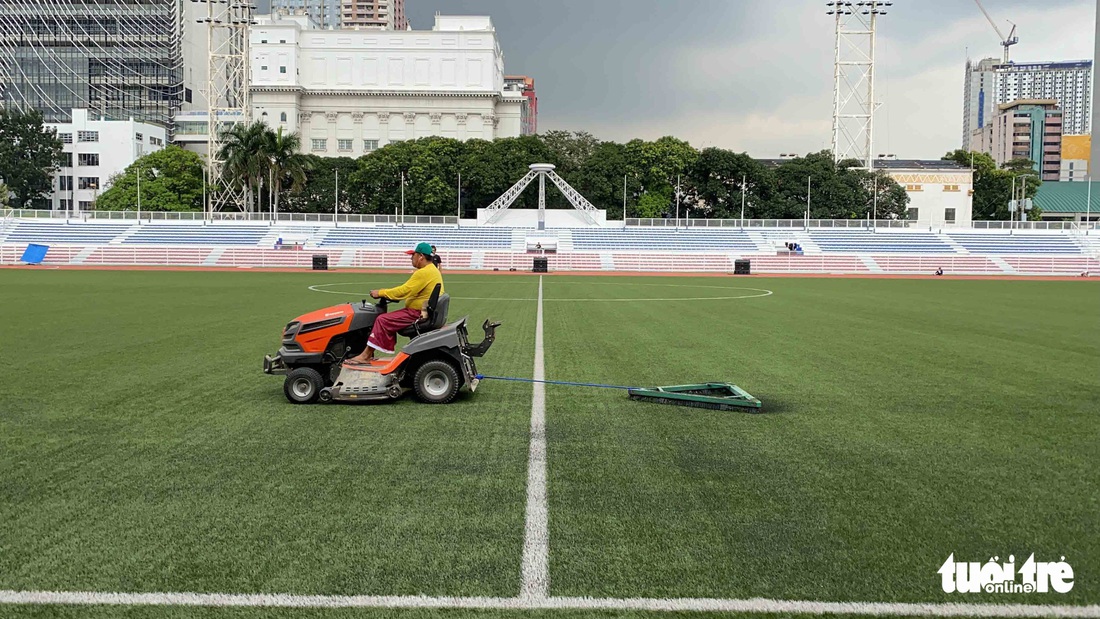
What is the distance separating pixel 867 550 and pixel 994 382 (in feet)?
21.0

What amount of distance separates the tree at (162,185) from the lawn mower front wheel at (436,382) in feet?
256

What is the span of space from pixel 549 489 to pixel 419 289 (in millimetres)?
3564

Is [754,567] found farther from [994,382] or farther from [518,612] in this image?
[994,382]

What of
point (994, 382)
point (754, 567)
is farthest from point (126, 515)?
point (994, 382)

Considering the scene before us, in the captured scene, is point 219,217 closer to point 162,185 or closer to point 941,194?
point 162,185

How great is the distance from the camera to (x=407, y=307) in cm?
829

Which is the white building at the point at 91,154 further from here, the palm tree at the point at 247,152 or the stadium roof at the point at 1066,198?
the stadium roof at the point at 1066,198

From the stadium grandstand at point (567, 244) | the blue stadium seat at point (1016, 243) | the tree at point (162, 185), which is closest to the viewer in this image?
the stadium grandstand at point (567, 244)

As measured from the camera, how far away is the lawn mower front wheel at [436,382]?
790 cm

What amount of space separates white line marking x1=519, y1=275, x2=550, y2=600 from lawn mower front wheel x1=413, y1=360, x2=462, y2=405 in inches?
32.3

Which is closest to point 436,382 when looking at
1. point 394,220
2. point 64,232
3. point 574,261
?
point 574,261

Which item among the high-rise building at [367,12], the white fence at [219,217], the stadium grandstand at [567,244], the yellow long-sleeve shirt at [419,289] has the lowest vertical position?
the yellow long-sleeve shirt at [419,289]

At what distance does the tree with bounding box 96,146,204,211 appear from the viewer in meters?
77.4

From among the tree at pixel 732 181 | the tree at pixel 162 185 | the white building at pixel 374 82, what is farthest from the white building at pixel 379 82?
the tree at pixel 732 181
